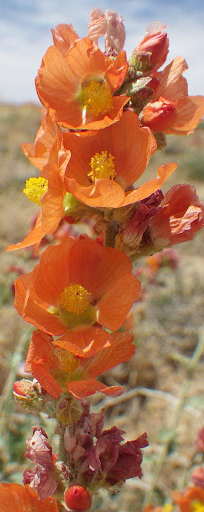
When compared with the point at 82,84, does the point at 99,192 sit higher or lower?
lower

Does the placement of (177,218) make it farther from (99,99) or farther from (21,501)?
(21,501)

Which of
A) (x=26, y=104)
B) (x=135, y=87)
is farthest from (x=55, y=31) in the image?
(x=26, y=104)

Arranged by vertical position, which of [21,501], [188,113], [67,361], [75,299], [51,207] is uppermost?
[188,113]

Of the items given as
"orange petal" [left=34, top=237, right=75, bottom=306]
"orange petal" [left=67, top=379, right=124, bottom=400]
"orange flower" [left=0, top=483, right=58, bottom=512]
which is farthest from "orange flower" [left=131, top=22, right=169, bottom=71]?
"orange flower" [left=0, top=483, right=58, bottom=512]

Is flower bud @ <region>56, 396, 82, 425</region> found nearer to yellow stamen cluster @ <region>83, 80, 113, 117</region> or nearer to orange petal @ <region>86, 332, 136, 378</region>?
orange petal @ <region>86, 332, 136, 378</region>

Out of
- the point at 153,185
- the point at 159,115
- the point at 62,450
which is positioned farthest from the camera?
Result: the point at 62,450

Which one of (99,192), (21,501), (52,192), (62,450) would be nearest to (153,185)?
(99,192)

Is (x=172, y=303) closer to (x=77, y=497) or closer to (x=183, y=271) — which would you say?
(x=183, y=271)
